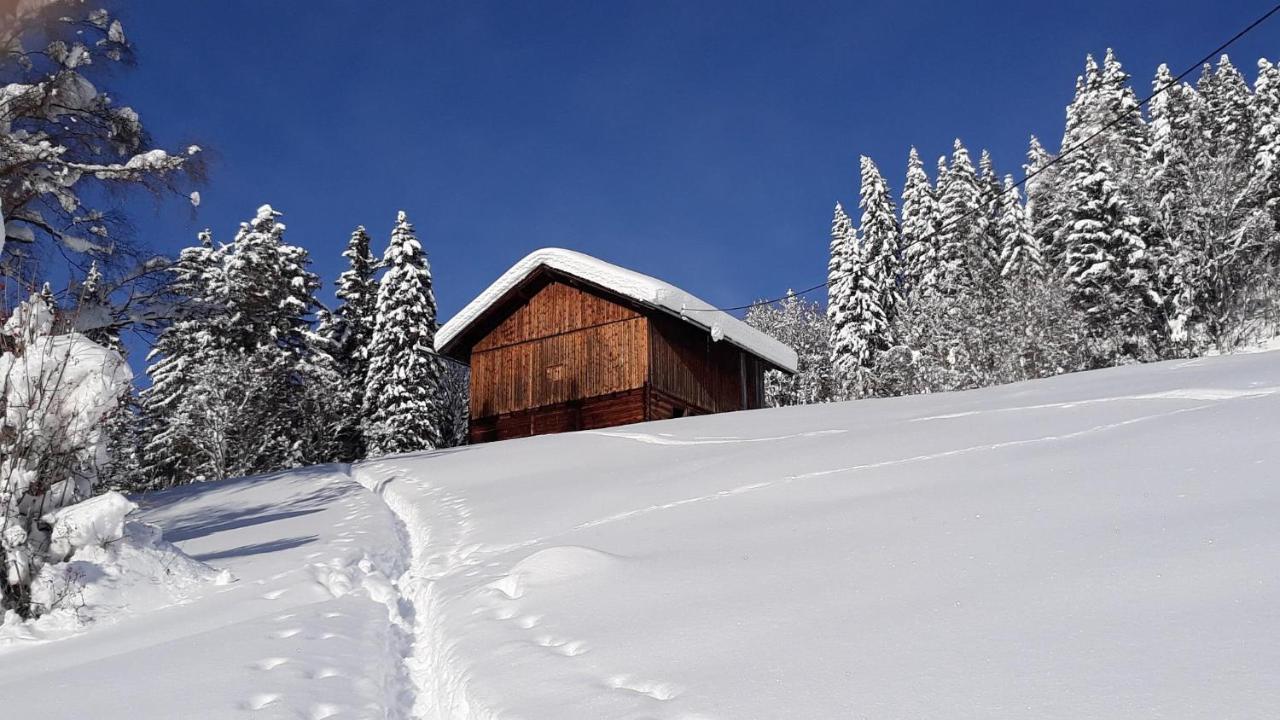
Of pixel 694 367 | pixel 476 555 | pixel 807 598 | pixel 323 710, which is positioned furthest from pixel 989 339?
pixel 323 710

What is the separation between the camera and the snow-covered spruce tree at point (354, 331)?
34.2m

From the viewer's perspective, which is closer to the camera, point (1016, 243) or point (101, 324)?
point (101, 324)

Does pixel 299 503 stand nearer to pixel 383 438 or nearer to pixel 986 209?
pixel 383 438

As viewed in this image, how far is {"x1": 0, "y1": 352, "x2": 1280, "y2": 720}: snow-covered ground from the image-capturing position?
3.18 meters

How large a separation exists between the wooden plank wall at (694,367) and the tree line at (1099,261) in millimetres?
11427

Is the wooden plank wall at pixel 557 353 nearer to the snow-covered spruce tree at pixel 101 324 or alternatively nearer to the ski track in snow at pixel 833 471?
the snow-covered spruce tree at pixel 101 324

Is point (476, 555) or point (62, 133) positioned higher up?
point (62, 133)

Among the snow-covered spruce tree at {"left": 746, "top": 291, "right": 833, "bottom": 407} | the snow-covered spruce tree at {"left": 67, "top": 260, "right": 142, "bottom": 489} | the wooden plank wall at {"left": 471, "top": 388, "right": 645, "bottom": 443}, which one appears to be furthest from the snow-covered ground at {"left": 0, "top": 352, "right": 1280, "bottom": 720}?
the snow-covered spruce tree at {"left": 746, "top": 291, "right": 833, "bottom": 407}

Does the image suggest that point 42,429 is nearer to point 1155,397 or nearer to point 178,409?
point 1155,397

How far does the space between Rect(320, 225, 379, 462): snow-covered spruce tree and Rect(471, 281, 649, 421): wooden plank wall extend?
11.9 m

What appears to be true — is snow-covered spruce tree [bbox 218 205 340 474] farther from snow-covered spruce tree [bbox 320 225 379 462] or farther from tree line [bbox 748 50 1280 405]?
tree line [bbox 748 50 1280 405]

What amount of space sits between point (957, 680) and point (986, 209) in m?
44.8

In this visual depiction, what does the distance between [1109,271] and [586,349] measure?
21350 millimetres

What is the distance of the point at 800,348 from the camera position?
57.9 m
